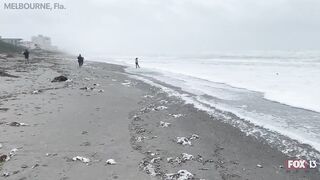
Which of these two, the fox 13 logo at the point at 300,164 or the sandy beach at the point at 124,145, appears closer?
the sandy beach at the point at 124,145

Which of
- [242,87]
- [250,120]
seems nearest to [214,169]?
[250,120]

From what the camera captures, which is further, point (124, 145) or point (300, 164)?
point (124, 145)

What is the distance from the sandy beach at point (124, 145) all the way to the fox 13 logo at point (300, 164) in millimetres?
235

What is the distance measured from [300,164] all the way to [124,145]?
173 inches

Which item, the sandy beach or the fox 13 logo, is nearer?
the sandy beach

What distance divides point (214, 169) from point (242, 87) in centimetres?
2071

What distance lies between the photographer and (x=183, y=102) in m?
20.5

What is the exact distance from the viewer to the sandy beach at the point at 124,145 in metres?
8.92

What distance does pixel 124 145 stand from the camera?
11.1 meters

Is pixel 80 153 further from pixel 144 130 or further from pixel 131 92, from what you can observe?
pixel 131 92

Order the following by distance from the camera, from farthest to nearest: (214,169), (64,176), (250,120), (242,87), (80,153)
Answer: (242,87) → (250,120) → (80,153) → (214,169) → (64,176)

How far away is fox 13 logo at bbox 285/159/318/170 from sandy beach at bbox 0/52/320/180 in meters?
0.23

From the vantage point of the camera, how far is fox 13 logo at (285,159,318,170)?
990 centimetres

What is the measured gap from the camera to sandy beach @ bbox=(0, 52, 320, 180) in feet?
29.3
